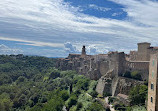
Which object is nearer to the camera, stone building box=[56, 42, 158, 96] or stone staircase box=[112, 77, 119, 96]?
stone building box=[56, 42, 158, 96]

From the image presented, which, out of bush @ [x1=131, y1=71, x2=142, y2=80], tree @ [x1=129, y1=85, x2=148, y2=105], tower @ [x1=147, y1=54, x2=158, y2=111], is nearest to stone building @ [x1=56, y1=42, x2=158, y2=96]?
bush @ [x1=131, y1=71, x2=142, y2=80]

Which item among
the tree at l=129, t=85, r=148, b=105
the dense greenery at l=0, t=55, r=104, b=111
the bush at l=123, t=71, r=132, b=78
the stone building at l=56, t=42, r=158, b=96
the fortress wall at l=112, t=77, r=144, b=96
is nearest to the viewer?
the tree at l=129, t=85, r=148, b=105

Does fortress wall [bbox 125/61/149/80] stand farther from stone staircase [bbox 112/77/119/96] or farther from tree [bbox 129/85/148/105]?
tree [bbox 129/85/148/105]

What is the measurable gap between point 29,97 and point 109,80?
3013cm

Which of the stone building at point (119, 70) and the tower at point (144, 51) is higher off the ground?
the tower at point (144, 51)

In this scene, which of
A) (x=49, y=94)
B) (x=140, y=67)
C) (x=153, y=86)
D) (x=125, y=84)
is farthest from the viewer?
(x=49, y=94)

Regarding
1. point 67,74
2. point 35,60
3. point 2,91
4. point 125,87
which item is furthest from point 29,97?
point 35,60

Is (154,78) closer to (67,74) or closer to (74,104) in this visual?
(74,104)

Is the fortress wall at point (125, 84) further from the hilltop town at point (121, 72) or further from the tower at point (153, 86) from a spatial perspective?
the tower at point (153, 86)

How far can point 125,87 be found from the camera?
113 feet

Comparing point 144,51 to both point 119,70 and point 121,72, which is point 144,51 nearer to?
point 121,72

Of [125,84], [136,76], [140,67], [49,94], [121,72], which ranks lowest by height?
[49,94]

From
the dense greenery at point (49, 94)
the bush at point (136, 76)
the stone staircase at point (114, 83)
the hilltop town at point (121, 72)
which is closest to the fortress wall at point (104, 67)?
the hilltop town at point (121, 72)

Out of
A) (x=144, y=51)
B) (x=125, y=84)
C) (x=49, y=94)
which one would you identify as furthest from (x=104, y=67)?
(x=49, y=94)
